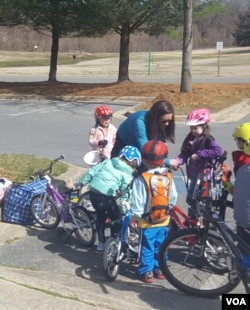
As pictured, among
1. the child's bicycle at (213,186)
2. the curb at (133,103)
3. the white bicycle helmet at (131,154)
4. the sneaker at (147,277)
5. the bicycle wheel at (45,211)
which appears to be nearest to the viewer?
the sneaker at (147,277)

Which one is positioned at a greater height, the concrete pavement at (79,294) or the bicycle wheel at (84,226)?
the bicycle wheel at (84,226)

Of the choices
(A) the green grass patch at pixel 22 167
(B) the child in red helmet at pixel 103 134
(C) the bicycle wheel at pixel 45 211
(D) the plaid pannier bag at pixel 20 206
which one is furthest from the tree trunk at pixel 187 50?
(C) the bicycle wheel at pixel 45 211

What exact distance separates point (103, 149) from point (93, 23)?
643 inches

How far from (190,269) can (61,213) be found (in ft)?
5.95

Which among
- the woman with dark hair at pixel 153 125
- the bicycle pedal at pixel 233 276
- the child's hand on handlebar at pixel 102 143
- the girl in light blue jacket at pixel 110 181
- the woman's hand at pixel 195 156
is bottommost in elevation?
the bicycle pedal at pixel 233 276

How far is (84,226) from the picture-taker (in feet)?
20.5

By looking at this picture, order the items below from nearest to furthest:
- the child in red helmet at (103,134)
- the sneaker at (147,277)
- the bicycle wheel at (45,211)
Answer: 1. the sneaker at (147,277)
2. the bicycle wheel at (45,211)
3. the child in red helmet at (103,134)

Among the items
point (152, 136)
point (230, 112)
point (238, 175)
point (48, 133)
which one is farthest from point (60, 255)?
point (230, 112)

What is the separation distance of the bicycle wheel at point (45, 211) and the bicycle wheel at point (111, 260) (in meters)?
1.45

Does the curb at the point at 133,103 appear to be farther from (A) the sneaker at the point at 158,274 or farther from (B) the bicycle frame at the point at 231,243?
(B) the bicycle frame at the point at 231,243

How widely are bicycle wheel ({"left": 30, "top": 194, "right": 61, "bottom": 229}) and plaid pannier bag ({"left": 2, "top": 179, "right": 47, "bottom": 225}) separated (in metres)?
→ 0.10

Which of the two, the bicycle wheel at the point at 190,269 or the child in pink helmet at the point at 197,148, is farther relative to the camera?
the child in pink helmet at the point at 197,148

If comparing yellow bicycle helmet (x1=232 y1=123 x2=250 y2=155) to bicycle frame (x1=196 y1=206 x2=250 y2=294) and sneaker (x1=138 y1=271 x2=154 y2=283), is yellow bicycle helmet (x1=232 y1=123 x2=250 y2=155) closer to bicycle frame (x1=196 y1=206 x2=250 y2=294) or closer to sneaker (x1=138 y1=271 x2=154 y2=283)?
bicycle frame (x1=196 y1=206 x2=250 y2=294)

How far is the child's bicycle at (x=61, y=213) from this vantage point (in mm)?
6281
